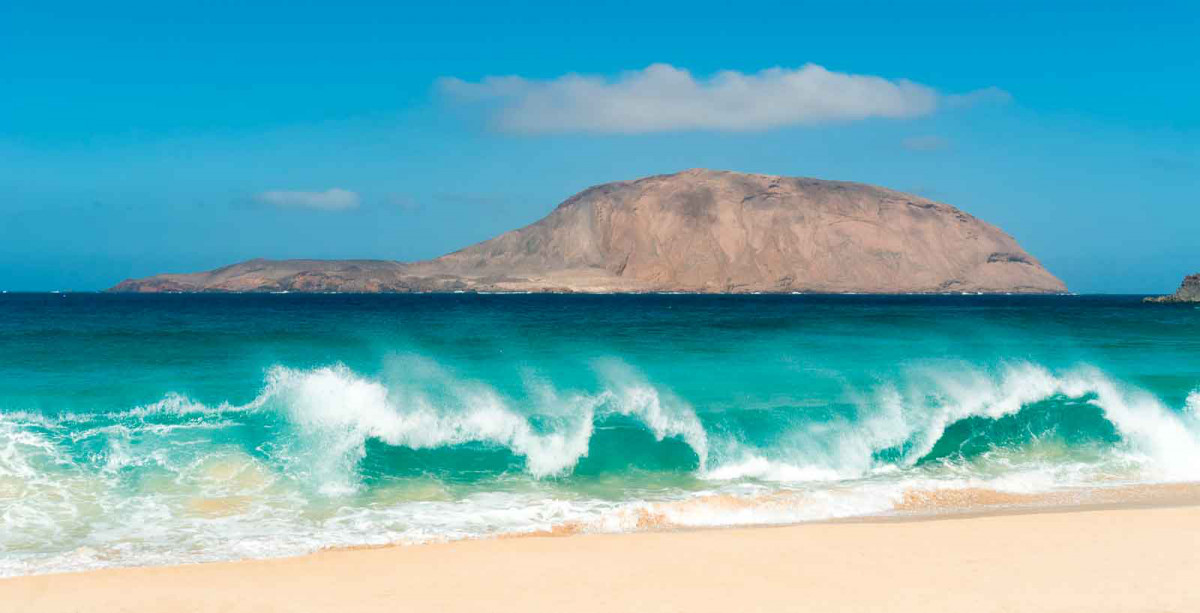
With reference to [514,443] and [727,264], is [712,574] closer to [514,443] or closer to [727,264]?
[514,443]

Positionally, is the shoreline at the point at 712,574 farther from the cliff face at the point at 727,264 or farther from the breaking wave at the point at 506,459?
the cliff face at the point at 727,264

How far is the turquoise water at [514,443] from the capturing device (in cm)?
968

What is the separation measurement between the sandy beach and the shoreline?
18 mm

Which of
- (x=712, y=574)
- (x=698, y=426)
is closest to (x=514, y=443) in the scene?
(x=698, y=426)

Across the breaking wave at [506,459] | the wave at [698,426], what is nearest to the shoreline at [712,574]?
the breaking wave at [506,459]

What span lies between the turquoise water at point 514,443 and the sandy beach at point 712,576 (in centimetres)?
104

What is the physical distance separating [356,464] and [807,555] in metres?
6.99

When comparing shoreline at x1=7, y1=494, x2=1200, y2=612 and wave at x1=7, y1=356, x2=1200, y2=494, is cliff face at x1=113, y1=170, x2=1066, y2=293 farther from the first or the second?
shoreline at x1=7, y1=494, x2=1200, y2=612

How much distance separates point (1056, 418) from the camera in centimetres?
1572

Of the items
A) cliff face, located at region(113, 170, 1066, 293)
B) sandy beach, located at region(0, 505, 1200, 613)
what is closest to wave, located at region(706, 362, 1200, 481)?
sandy beach, located at region(0, 505, 1200, 613)

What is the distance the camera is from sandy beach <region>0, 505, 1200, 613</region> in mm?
6488

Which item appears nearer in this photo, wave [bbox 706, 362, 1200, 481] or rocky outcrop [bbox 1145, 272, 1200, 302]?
wave [bbox 706, 362, 1200, 481]

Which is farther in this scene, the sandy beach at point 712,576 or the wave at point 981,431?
the wave at point 981,431

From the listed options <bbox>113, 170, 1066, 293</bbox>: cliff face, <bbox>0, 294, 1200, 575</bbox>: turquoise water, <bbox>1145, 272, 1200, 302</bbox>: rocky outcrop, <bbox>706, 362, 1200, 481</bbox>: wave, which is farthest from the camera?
<bbox>113, 170, 1066, 293</bbox>: cliff face
